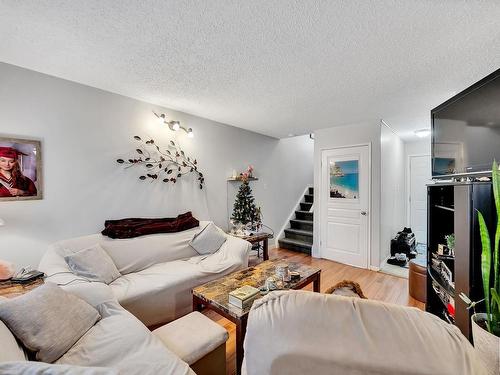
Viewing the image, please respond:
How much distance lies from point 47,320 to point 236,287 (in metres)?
1.25

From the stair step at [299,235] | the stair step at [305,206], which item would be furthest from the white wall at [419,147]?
the stair step at [299,235]

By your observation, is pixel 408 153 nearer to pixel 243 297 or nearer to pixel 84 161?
pixel 243 297

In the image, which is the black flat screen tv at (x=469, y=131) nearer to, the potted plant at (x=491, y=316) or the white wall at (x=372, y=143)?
the potted plant at (x=491, y=316)

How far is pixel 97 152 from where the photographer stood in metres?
2.64

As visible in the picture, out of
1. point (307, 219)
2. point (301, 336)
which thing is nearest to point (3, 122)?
point (301, 336)

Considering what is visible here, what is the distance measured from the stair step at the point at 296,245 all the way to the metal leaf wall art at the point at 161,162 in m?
2.37

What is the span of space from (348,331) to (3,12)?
2.52 metres

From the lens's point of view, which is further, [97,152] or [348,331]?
[97,152]

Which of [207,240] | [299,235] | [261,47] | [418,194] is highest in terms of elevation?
[261,47]

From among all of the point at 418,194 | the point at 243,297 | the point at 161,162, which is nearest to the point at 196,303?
the point at 243,297

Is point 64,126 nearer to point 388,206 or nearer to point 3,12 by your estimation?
point 3,12

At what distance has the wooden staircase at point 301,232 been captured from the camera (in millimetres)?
4676

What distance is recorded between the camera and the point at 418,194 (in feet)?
16.6

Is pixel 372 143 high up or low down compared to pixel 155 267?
up
